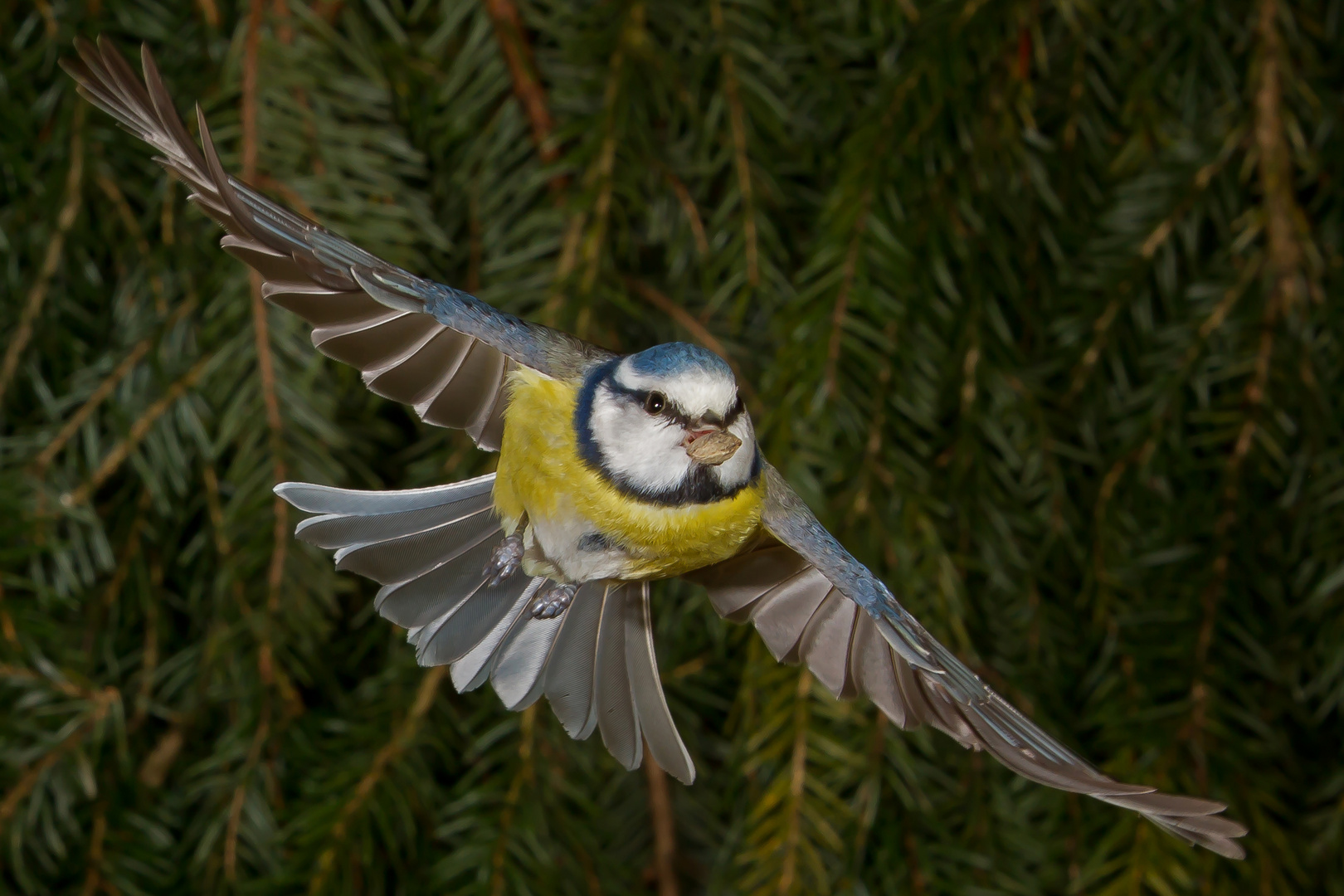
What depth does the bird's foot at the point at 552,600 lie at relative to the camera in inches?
40.0

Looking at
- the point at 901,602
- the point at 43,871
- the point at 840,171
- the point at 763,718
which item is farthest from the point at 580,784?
the point at 840,171

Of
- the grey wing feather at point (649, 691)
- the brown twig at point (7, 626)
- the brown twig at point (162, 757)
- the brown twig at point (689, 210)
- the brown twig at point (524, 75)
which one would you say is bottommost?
the brown twig at point (162, 757)

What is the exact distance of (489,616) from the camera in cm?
104

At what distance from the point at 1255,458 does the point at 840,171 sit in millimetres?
404

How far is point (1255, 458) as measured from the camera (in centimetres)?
100

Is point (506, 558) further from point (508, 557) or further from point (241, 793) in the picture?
point (241, 793)

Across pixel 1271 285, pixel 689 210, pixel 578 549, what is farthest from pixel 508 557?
pixel 1271 285

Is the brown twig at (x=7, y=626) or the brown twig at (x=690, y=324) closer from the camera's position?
the brown twig at (x=7, y=626)

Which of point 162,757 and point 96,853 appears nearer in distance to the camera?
point 96,853

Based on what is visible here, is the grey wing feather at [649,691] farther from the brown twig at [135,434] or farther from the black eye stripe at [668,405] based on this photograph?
the brown twig at [135,434]

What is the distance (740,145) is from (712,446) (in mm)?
305

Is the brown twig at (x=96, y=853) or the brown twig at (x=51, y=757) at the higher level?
the brown twig at (x=51, y=757)

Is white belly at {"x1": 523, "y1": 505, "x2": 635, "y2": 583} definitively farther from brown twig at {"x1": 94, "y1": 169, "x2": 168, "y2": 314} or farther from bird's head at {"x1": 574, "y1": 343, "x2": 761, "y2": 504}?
brown twig at {"x1": 94, "y1": 169, "x2": 168, "y2": 314}

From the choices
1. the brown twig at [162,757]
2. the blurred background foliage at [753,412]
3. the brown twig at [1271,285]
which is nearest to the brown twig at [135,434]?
the blurred background foliage at [753,412]
